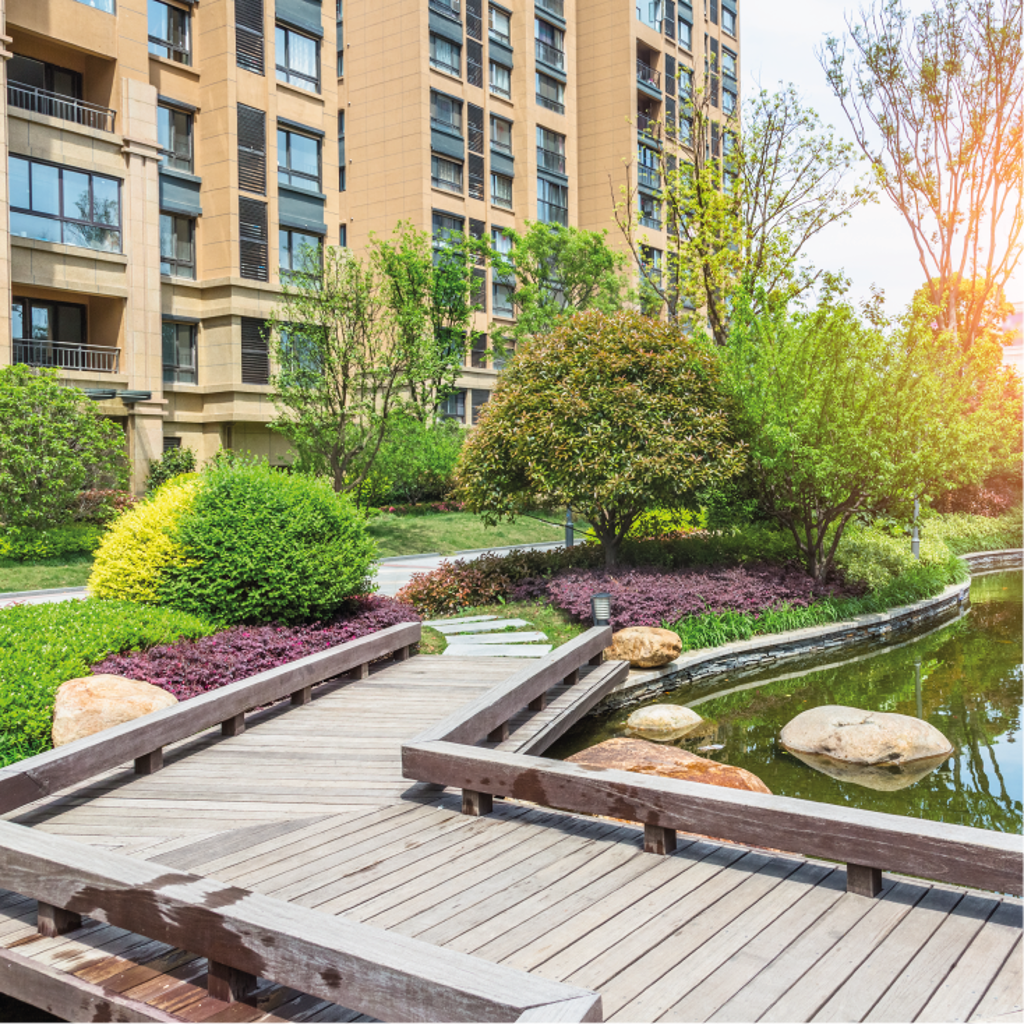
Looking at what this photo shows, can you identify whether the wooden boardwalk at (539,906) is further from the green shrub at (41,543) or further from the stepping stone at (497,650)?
the green shrub at (41,543)

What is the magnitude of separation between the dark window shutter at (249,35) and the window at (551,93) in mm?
18192

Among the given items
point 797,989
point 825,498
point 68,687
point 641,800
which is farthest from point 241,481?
point 825,498

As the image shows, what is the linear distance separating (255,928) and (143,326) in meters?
28.5

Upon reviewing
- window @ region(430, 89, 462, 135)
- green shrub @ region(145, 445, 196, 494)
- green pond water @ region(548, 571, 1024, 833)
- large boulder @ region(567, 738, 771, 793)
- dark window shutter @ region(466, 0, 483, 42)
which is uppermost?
dark window shutter @ region(466, 0, 483, 42)

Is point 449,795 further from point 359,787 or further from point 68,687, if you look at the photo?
point 68,687

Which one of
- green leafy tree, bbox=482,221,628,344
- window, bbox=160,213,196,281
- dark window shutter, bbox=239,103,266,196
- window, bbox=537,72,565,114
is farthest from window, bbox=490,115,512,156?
window, bbox=160,213,196,281

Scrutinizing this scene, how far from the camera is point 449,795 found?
6539 mm

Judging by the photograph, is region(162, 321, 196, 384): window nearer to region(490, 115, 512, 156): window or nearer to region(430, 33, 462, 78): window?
region(430, 33, 462, 78): window

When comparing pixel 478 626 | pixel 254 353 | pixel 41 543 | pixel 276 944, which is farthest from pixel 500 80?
pixel 276 944

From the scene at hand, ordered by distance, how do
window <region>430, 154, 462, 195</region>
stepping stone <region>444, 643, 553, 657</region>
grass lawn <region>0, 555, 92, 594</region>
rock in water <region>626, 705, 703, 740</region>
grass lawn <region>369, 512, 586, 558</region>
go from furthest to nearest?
1. window <region>430, 154, 462, 195</region>
2. grass lawn <region>369, 512, 586, 558</region>
3. grass lawn <region>0, 555, 92, 594</region>
4. stepping stone <region>444, 643, 553, 657</region>
5. rock in water <region>626, 705, 703, 740</region>

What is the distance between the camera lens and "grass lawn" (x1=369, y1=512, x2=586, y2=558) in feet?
85.3

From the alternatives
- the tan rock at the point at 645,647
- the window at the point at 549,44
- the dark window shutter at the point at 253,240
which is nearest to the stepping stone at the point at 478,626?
the tan rock at the point at 645,647

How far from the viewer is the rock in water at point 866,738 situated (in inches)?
379

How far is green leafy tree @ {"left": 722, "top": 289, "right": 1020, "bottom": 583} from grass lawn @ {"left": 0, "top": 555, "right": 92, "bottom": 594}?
12614 mm
